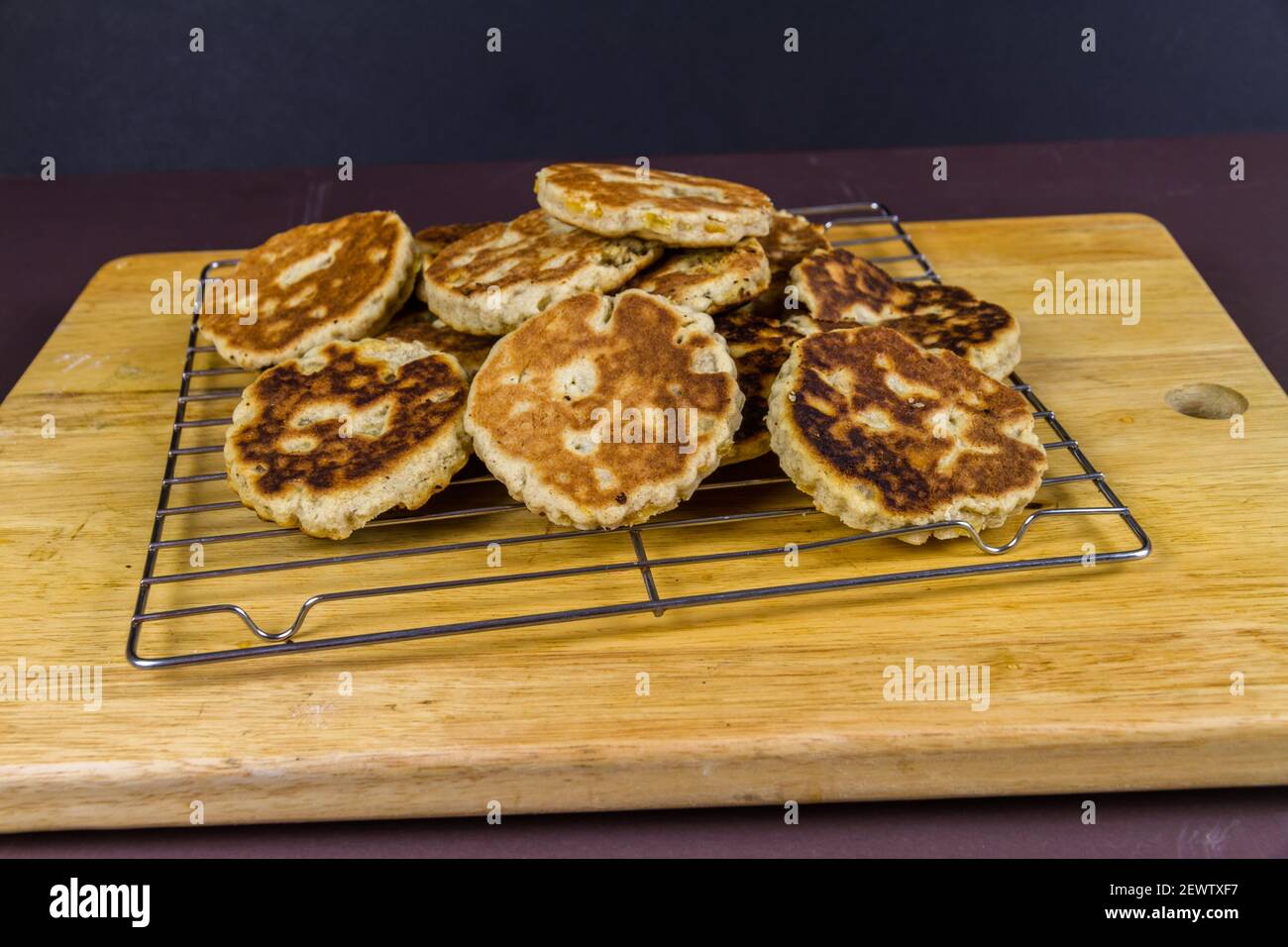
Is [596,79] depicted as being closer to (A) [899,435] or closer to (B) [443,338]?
(B) [443,338]

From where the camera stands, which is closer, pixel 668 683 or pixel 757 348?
pixel 668 683

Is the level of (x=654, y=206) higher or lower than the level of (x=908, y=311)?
higher

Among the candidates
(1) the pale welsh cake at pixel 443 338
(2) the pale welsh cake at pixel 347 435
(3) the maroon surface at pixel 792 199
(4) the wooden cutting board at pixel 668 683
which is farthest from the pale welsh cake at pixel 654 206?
(3) the maroon surface at pixel 792 199

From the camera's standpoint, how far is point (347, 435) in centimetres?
291

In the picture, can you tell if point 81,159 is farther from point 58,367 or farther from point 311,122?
point 58,367

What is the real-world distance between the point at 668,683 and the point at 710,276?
1.07m

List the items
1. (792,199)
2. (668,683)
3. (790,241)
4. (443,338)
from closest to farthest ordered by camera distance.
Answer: (668,683) < (443,338) < (790,241) < (792,199)

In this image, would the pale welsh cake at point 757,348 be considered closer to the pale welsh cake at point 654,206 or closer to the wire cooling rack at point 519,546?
the wire cooling rack at point 519,546

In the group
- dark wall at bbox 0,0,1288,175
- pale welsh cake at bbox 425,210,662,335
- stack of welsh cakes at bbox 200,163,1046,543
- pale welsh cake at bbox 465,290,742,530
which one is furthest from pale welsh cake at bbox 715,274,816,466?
dark wall at bbox 0,0,1288,175

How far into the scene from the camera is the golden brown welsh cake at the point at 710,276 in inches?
122

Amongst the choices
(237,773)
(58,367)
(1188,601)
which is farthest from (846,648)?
(58,367)

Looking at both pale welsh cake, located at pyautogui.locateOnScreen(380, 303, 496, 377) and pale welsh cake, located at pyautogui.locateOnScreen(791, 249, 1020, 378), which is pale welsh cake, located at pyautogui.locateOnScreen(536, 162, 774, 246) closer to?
pale welsh cake, located at pyautogui.locateOnScreen(791, 249, 1020, 378)

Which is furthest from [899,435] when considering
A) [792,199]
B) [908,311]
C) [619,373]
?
[792,199]

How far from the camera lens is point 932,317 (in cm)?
340
